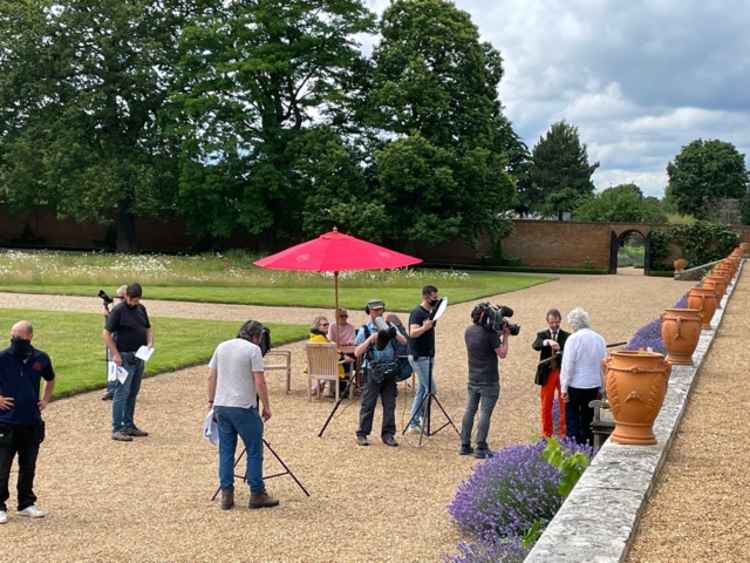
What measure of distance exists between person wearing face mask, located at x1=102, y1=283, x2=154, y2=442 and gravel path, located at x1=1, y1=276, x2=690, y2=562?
8.8 inches

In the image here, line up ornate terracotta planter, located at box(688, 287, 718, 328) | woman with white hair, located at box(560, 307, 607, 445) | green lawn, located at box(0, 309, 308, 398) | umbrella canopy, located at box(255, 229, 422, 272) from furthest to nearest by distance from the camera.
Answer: ornate terracotta planter, located at box(688, 287, 718, 328) < green lawn, located at box(0, 309, 308, 398) < umbrella canopy, located at box(255, 229, 422, 272) < woman with white hair, located at box(560, 307, 607, 445)

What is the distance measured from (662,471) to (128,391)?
5514 mm

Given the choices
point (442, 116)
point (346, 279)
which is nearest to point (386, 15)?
point (442, 116)

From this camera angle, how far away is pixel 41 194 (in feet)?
149

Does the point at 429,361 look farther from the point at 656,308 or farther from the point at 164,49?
the point at 164,49

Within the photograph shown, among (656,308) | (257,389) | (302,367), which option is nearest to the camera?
(257,389)

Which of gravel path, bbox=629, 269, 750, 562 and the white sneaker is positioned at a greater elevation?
gravel path, bbox=629, 269, 750, 562

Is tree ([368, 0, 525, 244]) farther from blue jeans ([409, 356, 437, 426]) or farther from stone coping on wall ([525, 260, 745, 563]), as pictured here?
stone coping on wall ([525, 260, 745, 563])

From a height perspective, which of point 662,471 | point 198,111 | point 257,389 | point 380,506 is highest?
point 198,111

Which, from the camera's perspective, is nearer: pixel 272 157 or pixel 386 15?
pixel 272 157

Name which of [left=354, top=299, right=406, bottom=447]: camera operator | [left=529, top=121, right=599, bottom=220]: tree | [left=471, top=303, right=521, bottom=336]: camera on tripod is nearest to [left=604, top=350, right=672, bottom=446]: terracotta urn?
[left=471, top=303, right=521, bottom=336]: camera on tripod

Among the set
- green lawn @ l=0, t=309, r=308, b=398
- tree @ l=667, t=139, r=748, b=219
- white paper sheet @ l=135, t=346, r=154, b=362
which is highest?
tree @ l=667, t=139, r=748, b=219

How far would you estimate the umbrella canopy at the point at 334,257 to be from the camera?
10672 mm

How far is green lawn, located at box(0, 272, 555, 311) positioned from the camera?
2466 cm
